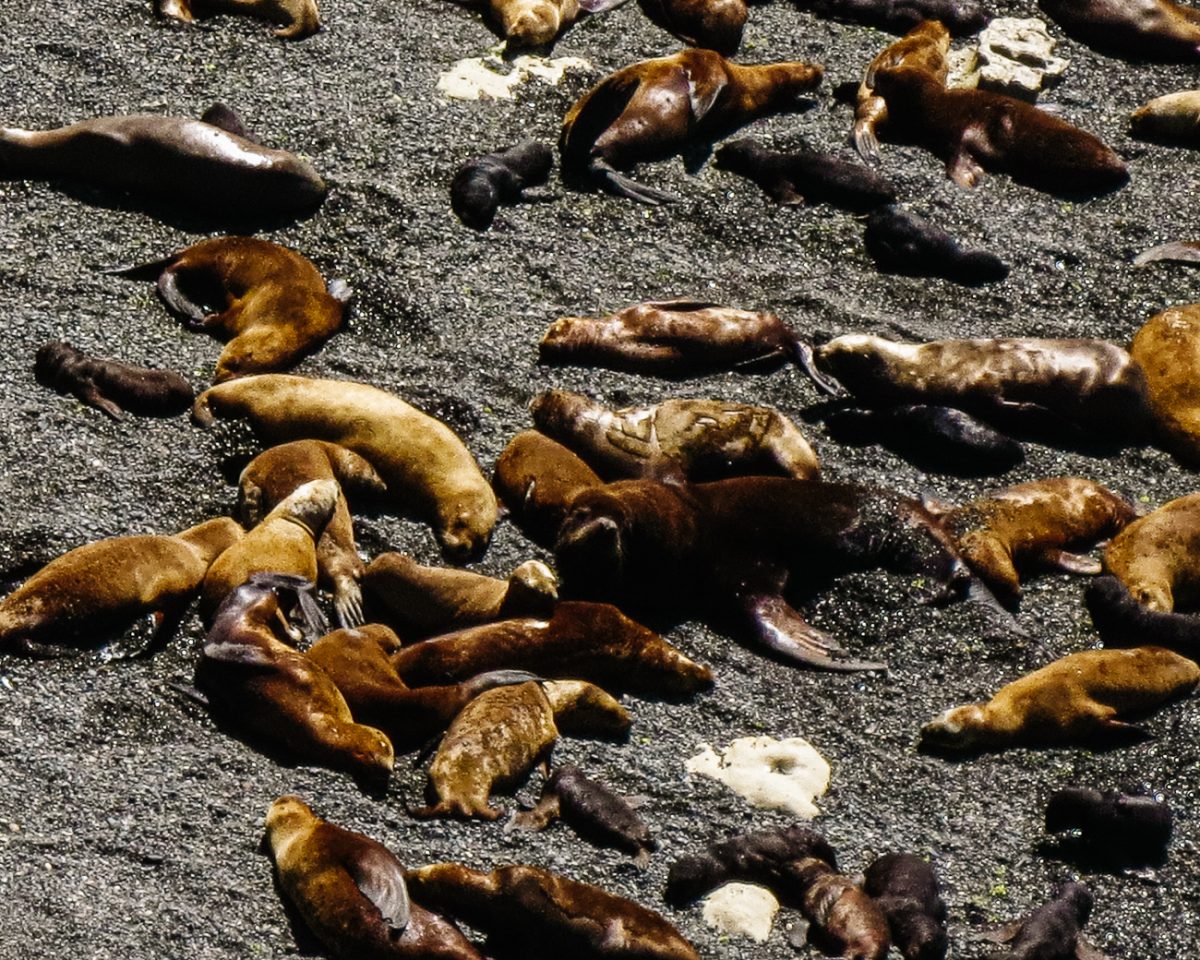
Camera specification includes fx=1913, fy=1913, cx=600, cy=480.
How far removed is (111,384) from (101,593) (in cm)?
128

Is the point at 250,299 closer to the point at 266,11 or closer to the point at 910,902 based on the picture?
the point at 266,11

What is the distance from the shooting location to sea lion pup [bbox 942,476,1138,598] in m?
6.97

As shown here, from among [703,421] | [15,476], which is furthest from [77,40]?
[703,421]

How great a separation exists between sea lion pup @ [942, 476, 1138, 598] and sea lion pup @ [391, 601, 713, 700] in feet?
4.11

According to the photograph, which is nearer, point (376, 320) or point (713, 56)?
point (376, 320)

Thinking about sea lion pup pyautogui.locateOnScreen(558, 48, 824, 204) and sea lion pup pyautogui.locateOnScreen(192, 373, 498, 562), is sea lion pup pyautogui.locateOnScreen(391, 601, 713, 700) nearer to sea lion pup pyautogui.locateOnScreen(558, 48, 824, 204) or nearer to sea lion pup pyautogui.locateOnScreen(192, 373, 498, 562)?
sea lion pup pyautogui.locateOnScreen(192, 373, 498, 562)

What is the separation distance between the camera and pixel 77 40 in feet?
30.1

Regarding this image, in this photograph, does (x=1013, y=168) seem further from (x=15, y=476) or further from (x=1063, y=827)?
(x=15, y=476)

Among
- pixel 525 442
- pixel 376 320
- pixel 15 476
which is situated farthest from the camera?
pixel 376 320

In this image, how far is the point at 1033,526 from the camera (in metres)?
7.16

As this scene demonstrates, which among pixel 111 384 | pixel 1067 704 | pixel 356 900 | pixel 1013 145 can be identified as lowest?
pixel 111 384

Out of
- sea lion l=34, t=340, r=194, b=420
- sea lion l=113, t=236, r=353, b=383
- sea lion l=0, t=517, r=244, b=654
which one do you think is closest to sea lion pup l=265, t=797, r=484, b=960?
sea lion l=0, t=517, r=244, b=654

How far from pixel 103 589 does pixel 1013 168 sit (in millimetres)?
5131

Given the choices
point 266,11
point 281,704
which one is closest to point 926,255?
point 266,11
